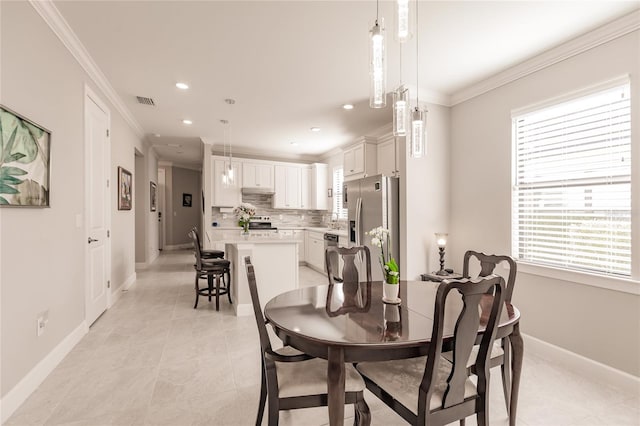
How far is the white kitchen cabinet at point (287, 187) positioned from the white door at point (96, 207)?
3.68m

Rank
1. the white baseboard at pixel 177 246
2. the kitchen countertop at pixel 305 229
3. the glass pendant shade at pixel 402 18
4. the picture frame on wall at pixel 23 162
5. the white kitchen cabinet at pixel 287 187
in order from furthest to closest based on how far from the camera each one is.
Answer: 1. the white baseboard at pixel 177 246
2. the white kitchen cabinet at pixel 287 187
3. the kitchen countertop at pixel 305 229
4. the picture frame on wall at pixel 23 162
5. the glass pendant shade at pixel 402 18

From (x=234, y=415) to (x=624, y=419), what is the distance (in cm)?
240

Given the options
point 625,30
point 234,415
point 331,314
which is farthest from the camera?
point 625,30

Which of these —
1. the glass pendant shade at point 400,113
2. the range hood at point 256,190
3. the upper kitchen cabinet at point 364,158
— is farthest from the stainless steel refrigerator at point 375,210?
the range hood at point 256,190

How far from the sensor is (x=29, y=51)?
2082 mm

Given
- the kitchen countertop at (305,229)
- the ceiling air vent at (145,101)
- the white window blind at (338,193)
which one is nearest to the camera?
the ceiling air vent at (145,101)

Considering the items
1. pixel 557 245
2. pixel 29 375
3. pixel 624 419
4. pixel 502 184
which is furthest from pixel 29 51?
pixel 624 419

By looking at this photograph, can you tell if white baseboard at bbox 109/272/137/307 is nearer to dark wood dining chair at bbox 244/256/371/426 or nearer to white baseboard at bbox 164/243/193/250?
dark wood dining chair at bbox 244/256/371/426

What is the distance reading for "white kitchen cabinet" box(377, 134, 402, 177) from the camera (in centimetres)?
432

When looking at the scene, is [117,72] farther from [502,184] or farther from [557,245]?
[557,245]

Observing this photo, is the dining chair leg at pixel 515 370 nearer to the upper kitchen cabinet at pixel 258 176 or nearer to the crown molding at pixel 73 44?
the crown molding at pixel 73 44

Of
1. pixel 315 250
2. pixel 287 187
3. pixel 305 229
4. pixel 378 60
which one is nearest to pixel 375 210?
pixel 378 60

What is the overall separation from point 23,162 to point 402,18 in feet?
8.05

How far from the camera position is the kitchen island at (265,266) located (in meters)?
3.70
